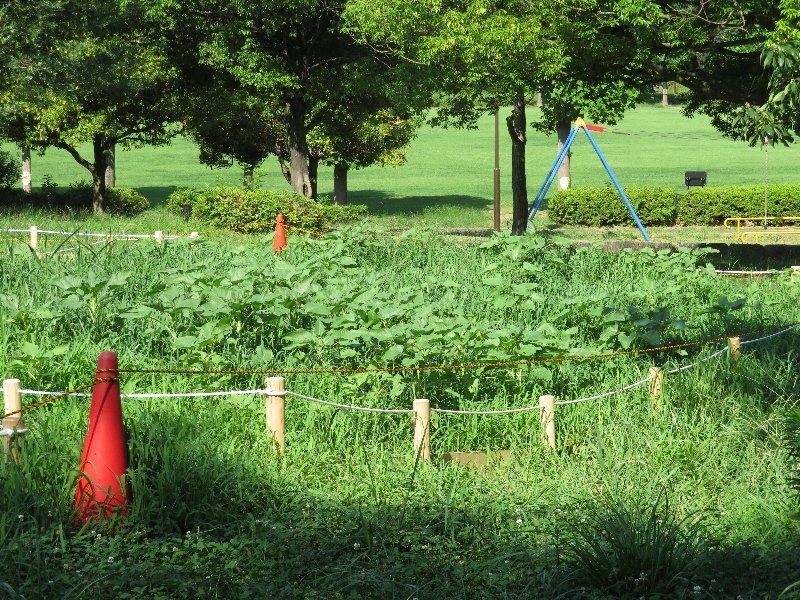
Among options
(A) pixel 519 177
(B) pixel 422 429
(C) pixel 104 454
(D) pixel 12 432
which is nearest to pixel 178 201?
(A) pixel 519 177

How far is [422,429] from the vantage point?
619cm

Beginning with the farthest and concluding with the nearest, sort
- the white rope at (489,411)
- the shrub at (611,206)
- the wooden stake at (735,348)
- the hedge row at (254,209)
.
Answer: the shrub at (611,206) < the hedge row at (254,209) < the wooden stake at (735,348) < the white rope at (489,411)

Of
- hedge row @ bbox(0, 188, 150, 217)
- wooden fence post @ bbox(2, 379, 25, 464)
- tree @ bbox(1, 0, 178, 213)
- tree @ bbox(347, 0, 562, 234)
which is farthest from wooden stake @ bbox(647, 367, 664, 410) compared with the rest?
hedge row @ bbox(0, 188, 150, 217)

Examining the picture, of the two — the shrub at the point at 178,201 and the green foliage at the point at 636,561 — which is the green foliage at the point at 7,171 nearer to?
the shrub at the point at 178,201

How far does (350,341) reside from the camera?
279 inches

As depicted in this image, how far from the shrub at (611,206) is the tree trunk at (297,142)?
8.41 meters

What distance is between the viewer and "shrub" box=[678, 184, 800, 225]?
1207 inches

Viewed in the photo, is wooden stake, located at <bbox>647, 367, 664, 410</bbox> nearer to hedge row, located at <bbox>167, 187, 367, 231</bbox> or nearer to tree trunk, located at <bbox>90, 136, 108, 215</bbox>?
hedge row, located at <bbox>167, 187, 367, 231</bbox>

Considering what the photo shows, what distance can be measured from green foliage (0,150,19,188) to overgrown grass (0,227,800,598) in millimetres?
20297

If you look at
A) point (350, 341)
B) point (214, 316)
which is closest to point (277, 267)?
point (214, 316)

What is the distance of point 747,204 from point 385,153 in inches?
455

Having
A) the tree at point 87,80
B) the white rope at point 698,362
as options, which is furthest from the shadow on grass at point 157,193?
the white rope at point 698,362

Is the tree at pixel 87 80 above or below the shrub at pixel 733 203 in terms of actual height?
above

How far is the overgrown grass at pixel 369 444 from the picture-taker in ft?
15.4
